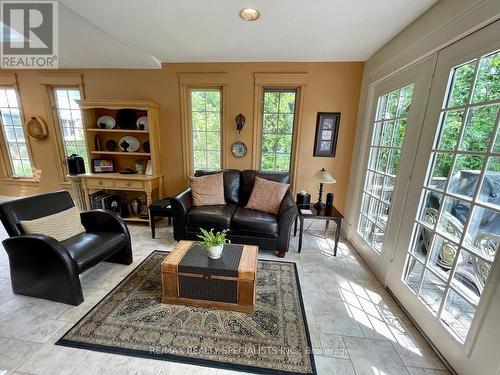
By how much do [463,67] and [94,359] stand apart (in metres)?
3.09

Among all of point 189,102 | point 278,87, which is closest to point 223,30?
point 278,87

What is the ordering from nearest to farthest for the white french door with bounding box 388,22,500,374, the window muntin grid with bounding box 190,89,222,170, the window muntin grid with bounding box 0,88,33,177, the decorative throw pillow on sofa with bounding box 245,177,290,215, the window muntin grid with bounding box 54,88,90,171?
the white french door with bounding box 388,22,500,374 → the decorative throw pillow on sofa with bounding box 245,177,290,215 → the window muntin grid with bounding box 190,89,222,170 → the window muntin grid with bounding box 54,88,90,171 → the window muntin grid with bounding box 0,88,33,177

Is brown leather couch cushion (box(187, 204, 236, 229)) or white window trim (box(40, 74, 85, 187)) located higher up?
white window trim (box(40, 74, 85, 187))

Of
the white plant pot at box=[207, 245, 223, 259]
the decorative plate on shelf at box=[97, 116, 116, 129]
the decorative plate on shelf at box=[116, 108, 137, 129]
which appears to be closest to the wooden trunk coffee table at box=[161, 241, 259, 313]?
the white plant pot at box=[207, 245, 223, 259]

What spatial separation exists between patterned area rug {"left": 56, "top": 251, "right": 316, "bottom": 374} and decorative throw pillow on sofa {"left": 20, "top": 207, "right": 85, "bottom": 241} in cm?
71

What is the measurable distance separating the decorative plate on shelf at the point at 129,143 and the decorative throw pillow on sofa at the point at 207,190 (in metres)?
1.28

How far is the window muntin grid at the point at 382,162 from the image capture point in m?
2.02

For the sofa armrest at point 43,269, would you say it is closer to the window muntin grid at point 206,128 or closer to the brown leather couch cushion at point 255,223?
the brown leather couch cushion at point 255,223

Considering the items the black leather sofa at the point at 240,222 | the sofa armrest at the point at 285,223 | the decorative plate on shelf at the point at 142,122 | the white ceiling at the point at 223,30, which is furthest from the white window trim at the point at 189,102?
the sofa armrest at the point at 285,223

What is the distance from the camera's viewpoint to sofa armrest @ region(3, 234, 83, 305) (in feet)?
5.14

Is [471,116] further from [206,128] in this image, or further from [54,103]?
[54,103]

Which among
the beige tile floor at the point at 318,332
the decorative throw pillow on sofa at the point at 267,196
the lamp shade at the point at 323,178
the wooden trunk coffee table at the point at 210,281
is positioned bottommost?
the beige tile floor at the point at 318,332

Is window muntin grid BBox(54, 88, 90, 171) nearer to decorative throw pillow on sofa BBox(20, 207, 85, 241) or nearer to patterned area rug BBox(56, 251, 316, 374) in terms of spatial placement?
decorative throw pillow on sofa BBox(20, 207, 85, 241)

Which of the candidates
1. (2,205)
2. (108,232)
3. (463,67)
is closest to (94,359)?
(108,232)
